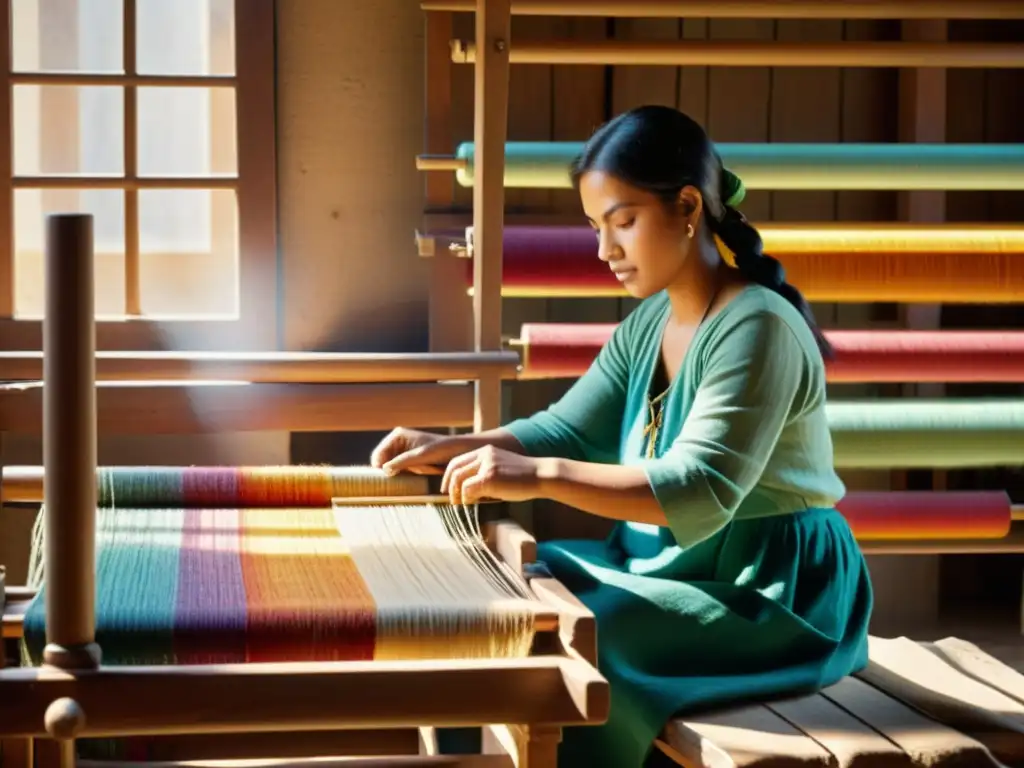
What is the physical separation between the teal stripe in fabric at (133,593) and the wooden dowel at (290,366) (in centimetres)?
37

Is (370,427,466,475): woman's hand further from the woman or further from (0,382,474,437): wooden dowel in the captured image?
(0,382,474,437): wooden dowel

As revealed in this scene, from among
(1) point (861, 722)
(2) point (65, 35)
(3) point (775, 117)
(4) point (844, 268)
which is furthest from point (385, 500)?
(2) point (65, 35)

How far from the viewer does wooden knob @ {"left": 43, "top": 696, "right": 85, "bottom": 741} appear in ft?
4.77

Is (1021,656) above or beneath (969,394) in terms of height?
beneath

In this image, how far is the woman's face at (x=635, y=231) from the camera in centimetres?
203

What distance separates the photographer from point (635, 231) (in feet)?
6.69

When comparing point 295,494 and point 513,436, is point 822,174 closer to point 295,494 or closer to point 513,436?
point 513,436

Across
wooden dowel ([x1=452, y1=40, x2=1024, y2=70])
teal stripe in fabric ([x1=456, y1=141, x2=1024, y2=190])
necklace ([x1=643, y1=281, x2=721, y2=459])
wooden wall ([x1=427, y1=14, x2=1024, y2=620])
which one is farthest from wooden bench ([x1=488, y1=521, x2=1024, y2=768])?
wooden wall ([x1=427, y1=14, x2=1024, y2=620])

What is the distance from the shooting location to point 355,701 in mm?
1589

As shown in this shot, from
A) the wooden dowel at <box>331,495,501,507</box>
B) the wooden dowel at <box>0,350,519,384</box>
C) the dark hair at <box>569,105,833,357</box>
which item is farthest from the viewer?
the wooden dowel at <box>0,350,519,384</box>

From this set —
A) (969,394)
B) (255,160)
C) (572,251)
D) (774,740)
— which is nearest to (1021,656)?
(969,394)

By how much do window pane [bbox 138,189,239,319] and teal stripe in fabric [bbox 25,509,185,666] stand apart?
627cm

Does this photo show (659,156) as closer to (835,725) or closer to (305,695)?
(835,725)

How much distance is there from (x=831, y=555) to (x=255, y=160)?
1717 mm
